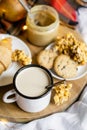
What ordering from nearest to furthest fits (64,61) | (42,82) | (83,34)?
1. (42,82)
2. (64,61)
3. (83,34)

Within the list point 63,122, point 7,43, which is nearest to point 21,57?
point 7,43

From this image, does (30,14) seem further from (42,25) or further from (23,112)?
(23,112)

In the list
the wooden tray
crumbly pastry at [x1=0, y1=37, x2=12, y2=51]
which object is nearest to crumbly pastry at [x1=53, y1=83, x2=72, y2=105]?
the wooden tray

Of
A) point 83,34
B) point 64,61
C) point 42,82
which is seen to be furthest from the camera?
point 83,34

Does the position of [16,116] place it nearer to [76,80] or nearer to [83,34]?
[76,80]

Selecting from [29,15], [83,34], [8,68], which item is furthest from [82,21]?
[8,68]

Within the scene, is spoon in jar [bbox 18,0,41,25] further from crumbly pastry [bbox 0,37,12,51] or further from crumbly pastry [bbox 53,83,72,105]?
crumbly pastry [bbox 53,83,72,105]
